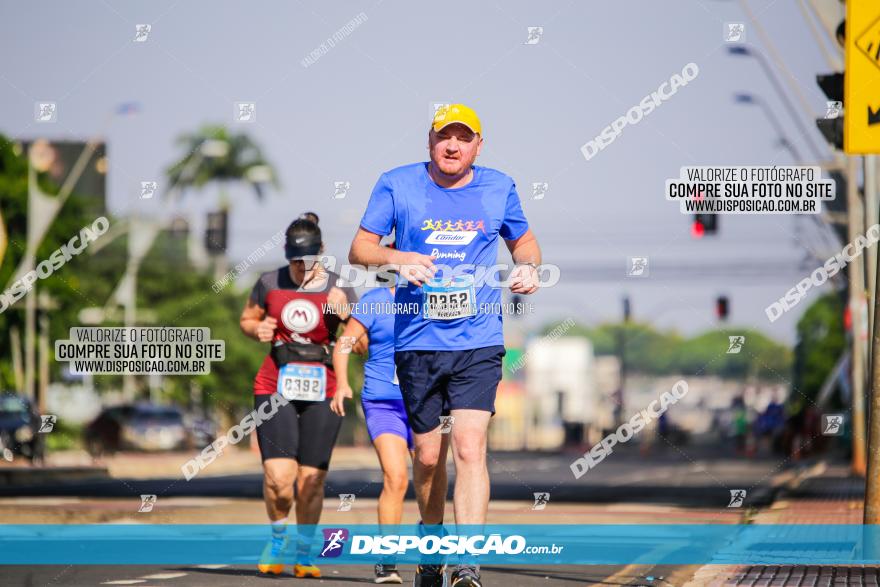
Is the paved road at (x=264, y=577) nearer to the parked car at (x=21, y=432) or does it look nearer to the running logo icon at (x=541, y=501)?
the running logo icon at (x=541, y=501)

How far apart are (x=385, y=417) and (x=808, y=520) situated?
5760 millimetres

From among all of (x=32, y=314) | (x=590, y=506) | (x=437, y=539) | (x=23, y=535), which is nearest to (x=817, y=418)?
(x=32, y=314)

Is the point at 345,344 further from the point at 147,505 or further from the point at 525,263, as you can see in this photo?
the point at 147,505

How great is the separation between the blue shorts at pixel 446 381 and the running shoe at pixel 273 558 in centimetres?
218

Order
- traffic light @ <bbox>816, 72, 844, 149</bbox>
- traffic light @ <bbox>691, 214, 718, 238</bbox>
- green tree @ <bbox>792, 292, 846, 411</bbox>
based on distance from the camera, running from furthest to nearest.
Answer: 1. green tree @ <bbox>792, 292, 846, 411</bbox>
2. traffic light @ <bbox>691, 214, 718, 238</bbox>
3. traffic light @ <bbox>816, 72, 844, 149</bbox>

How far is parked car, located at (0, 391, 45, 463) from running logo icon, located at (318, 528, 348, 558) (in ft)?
79.6

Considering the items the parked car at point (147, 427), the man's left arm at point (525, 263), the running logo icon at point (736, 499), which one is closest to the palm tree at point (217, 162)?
the parked car at point (147, 427)

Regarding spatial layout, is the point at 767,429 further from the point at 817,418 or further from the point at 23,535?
the point at 23,535

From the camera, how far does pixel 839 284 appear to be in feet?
140

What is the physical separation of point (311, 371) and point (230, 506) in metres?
7.04

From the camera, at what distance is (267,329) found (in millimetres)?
9852

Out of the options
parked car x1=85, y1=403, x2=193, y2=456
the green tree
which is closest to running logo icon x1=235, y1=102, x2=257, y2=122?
parked car x1=85, y1=403, x2=193, y2=456

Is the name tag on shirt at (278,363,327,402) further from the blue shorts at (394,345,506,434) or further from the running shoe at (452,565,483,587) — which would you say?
the running shoe at (452,565,483,587)

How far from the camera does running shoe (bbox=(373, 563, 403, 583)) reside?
29.2 feet
